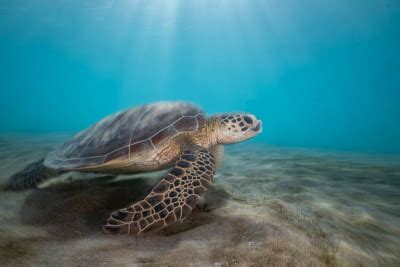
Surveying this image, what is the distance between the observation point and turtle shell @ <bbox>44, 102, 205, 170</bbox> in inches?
151

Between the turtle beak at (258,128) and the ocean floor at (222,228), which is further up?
the turtle beak at (258,128)

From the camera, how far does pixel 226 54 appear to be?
81938 mm

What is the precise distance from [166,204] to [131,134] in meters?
1.73

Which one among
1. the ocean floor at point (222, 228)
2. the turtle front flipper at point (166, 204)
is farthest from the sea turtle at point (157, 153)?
the ocean floor at point (222, 228)

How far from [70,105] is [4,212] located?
197565 millimetres

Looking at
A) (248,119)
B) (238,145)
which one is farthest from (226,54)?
(248,119)

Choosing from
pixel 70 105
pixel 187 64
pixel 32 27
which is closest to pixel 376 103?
pixel 187 64

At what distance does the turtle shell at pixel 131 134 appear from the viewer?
12.6 feet

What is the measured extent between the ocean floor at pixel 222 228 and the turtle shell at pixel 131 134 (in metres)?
0.51

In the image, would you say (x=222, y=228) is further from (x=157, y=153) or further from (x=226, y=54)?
(x=226, y=54)

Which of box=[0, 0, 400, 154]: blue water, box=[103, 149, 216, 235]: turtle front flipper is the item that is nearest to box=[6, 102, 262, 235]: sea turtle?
box=[103, 149, 216, 235]: turtle front flipper

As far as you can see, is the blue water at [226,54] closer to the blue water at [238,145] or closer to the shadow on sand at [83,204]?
the blue water at [238,145]

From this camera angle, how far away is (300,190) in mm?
4320

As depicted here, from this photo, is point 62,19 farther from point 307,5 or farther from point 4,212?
point 4,212
